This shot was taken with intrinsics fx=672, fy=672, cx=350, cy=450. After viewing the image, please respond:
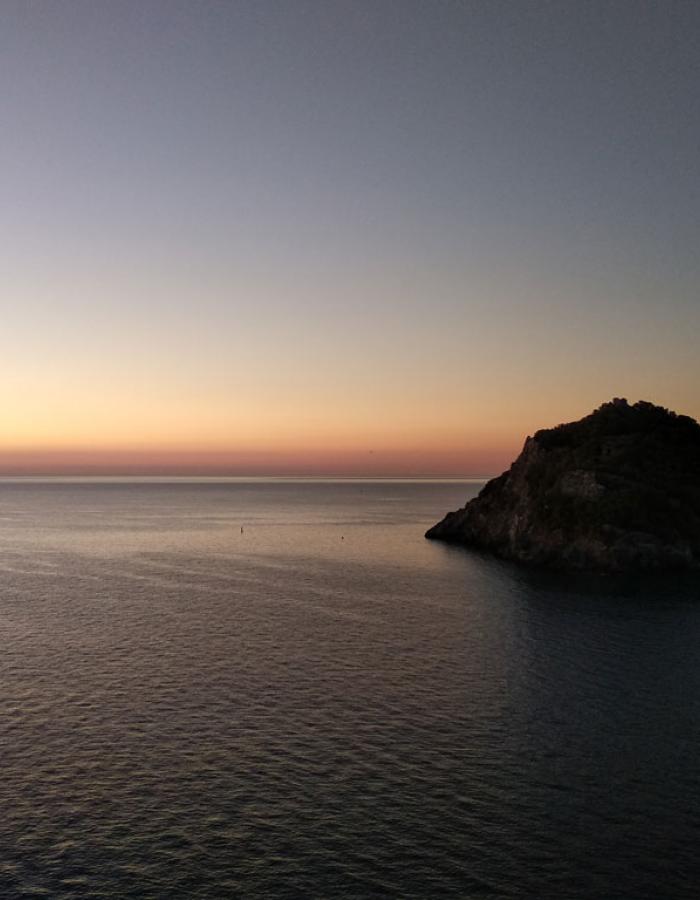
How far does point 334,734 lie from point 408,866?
56.7 feet

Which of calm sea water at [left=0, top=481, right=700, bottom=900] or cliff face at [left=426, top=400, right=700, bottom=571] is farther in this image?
cliff face at [left=426, top=400, right=700, bottom=571]

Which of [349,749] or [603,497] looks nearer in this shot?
[349,749]

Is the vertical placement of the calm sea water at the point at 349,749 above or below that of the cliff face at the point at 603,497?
below

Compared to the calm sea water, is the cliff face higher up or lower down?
higher up

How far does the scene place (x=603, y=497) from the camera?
139875 millimetres

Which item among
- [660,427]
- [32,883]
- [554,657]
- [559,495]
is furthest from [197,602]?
[660,427]

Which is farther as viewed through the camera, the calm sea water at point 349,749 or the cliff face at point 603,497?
the cliff face at point 603,497

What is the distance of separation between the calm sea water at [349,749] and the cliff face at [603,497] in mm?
32629

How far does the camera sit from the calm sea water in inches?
1395

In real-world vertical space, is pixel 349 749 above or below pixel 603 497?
below

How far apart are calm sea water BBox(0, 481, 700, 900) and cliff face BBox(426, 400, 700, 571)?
32.6m

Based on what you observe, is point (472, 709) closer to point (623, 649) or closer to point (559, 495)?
point (623, 649)

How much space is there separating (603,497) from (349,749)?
105 metres

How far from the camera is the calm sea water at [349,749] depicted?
35.4 m
